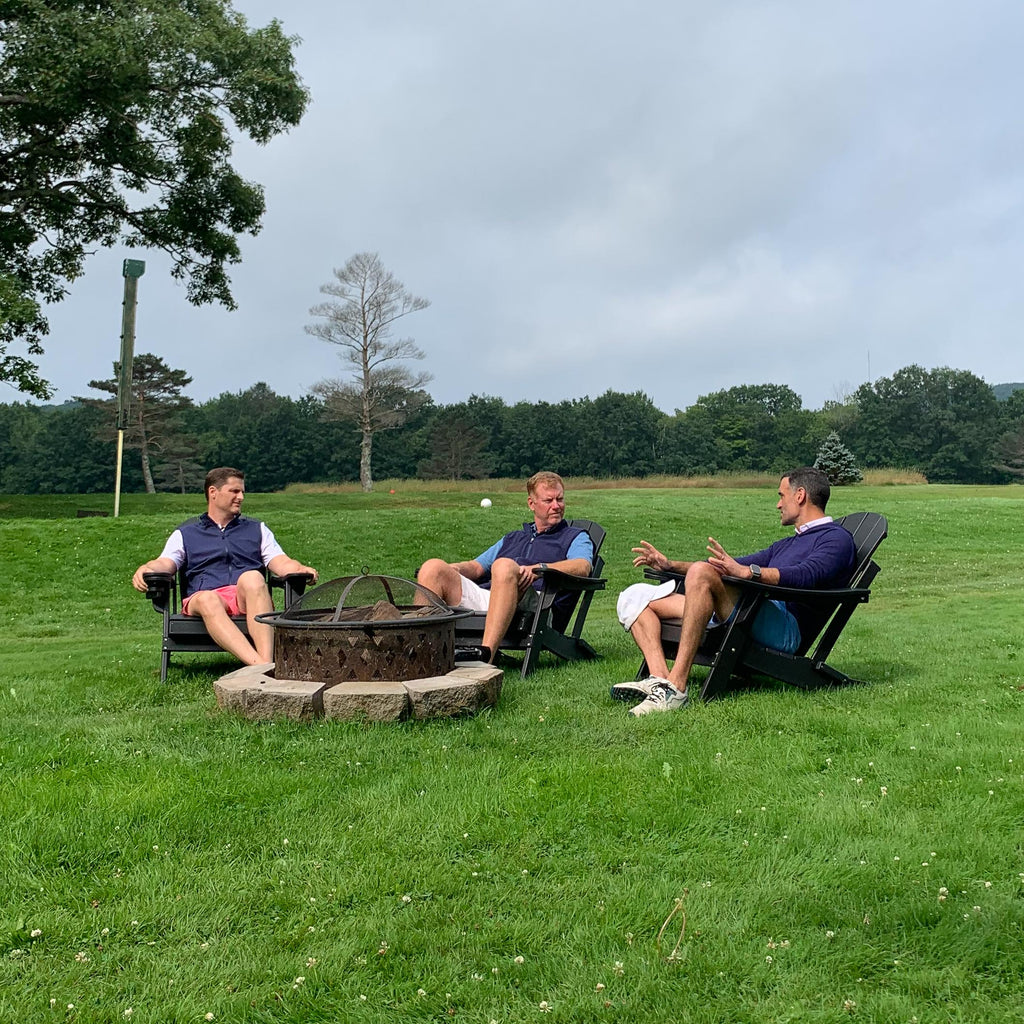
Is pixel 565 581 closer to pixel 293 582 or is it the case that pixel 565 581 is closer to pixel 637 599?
pixel 637 599

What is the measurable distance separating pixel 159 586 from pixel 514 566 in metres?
2.03

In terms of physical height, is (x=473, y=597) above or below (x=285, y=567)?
below

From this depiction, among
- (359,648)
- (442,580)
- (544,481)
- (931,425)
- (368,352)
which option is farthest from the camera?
(931,425)

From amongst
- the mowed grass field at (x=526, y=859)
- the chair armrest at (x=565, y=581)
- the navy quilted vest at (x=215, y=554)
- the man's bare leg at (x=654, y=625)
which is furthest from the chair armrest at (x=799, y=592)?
the navy quilted vest at (x=215, y=554)

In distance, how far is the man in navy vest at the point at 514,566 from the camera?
5.11 m

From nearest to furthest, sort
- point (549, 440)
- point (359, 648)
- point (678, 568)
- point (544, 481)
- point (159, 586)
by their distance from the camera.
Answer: point (359, 648)
point (678, 568)
point (159, 586)
point (544, 481)
point (549, 440)

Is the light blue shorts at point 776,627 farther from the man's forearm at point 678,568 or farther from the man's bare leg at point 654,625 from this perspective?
the man's forearm at point 678,568

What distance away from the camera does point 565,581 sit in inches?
212

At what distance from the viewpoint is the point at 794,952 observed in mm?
2115

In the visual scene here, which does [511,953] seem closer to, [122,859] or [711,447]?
[122,859]

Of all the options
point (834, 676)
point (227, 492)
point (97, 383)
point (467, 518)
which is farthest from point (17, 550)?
point (97, 383)

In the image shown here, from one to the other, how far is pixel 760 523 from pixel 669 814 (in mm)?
15417

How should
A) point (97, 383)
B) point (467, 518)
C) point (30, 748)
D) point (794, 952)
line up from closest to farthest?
point (794, 952) → point (30, 748) → point (467, 518) → point (97, 383)

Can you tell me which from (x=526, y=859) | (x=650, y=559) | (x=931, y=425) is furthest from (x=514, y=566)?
(x=931, y=425)
